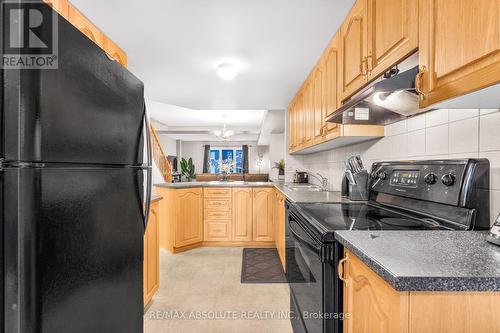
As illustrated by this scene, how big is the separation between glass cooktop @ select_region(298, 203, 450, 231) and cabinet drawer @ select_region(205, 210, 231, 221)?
234 cm

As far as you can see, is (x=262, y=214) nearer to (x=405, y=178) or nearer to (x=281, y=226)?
(x=281, y=226)

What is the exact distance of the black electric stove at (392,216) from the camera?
934 mm

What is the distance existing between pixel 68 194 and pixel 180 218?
2814mm

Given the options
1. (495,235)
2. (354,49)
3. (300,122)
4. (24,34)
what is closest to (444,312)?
(495,235)

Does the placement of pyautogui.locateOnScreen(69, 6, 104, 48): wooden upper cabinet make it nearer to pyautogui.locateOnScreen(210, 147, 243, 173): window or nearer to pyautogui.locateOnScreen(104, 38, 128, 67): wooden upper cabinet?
pyautogui.locateOnScreen(104, 38, 128, 67): wooden upper cabinet

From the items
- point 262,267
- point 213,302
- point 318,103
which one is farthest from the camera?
point 262,267

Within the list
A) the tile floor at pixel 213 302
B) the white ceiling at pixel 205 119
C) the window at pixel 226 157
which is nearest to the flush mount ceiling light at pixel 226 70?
the tile floor at pixel 213 302

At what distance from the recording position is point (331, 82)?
75.1 inches

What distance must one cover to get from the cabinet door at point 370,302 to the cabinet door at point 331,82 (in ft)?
3.98

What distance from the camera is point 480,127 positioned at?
100cm

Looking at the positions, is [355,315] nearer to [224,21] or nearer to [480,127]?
[480,127]

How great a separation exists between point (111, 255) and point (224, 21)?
156 cm

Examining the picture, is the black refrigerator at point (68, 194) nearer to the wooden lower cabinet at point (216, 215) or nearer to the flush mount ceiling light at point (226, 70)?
the flush mount ceiling light at point (226, 70)

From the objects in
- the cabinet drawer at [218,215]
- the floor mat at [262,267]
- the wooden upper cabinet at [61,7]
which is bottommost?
the floor mat at [262,267]
